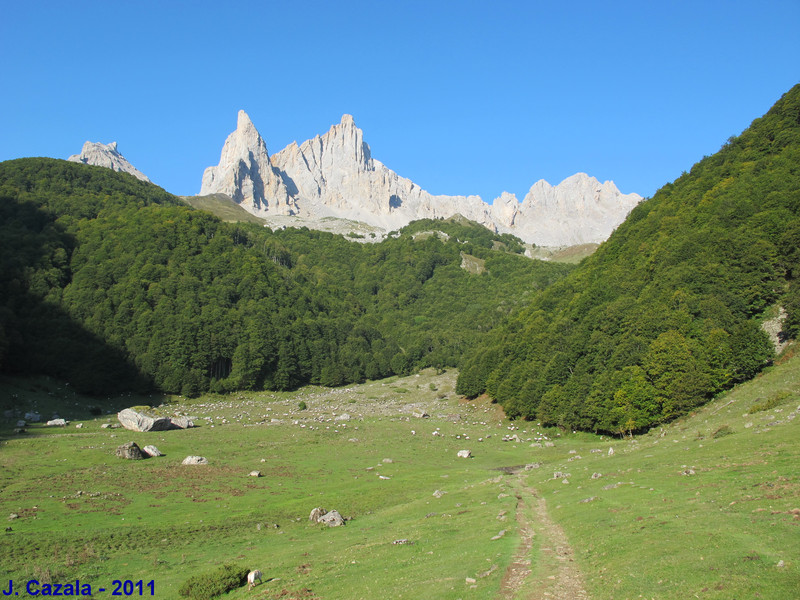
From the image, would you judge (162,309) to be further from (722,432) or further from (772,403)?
(772,403)

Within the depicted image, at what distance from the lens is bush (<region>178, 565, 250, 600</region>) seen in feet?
53.3

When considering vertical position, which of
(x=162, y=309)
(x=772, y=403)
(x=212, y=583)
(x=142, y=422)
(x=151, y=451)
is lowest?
(x=151, y=451)

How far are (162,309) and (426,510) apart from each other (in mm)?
100508

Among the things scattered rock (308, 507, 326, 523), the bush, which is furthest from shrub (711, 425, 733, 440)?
the bush

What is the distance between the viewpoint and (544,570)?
51.2 ft

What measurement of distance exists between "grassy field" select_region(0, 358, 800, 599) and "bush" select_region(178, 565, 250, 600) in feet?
1.57

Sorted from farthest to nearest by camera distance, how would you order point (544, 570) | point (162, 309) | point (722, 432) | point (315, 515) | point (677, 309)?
point (162, 309), point (677, 309), point (722, 432), point (315, 515), point (544, 570)

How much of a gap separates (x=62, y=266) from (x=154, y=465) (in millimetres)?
98071

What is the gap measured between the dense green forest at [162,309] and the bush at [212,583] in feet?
271

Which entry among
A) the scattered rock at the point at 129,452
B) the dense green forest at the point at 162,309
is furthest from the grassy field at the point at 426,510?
the dense green forest at the point at 162,309

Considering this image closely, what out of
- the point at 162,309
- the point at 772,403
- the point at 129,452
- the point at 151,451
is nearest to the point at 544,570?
the point at 772,403

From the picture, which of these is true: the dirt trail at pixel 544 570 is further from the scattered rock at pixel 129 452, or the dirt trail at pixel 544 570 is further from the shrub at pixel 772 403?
the scattered rock at pixel 129 452

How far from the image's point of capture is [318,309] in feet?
509

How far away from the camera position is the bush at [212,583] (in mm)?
16234
